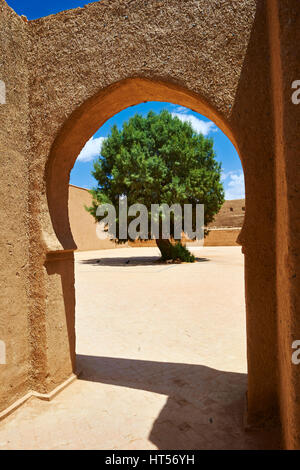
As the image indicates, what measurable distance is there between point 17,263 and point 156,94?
2396 mm

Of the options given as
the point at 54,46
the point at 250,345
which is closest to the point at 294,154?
the point at 250,345

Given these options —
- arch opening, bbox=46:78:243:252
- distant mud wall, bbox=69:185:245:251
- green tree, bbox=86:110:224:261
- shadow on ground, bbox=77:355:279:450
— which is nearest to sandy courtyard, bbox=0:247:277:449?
shadow on ground, bbox=77:355:279:450

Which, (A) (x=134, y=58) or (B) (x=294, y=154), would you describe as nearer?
(B) (x=294, y=154)

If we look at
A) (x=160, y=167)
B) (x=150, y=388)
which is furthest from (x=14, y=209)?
(x=160, y=167)

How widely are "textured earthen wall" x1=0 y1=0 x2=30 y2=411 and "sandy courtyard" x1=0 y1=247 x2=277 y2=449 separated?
1.48 feet

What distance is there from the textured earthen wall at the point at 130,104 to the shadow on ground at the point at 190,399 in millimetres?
278

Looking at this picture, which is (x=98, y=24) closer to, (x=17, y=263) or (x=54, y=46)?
(x=54, y=46)

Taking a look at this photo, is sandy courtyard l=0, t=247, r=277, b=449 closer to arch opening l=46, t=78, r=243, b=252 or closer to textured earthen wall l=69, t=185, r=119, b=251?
arch opening l=46, t=78, r=243, b=252

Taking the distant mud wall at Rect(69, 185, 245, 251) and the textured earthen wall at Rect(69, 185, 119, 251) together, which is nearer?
the textured earthen wall at Rect(69, 185, 119, 251)

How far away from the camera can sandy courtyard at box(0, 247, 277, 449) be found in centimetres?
281

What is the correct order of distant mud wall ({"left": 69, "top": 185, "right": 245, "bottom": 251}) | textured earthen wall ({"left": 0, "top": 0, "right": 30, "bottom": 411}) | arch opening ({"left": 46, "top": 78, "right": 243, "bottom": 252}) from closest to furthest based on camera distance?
1. textured earthen wall ({"left": 0, "top": 0, "right": 30, "bottom": 411})
2. arch opening ({"left": 46, "top": 78, "right": 243, "bottom": 252})
3. distant mud wall ({"left": 69, "top": 185, "right": 245, "bottom": 251})

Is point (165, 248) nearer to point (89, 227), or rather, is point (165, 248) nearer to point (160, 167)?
point (160, 167)

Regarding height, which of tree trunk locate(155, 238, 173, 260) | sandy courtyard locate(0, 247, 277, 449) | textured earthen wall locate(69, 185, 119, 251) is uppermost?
textured earthen wall locate(69, 185, 119, 251)
